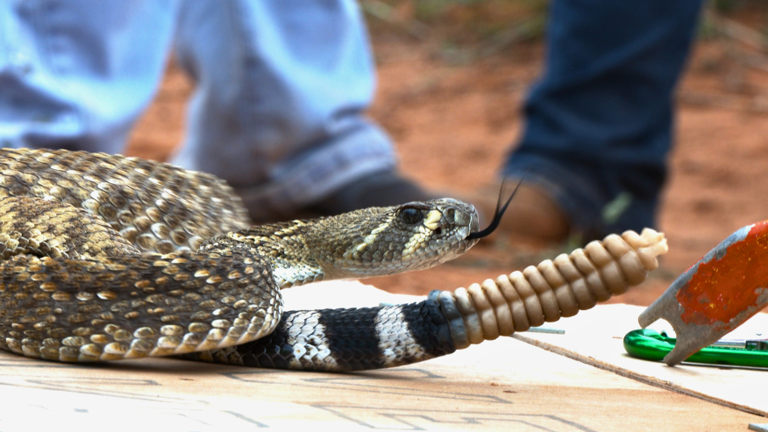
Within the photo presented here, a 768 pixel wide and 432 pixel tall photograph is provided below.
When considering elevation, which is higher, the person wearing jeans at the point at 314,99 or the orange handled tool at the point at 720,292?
the person wearing jeans at the point at 314,99

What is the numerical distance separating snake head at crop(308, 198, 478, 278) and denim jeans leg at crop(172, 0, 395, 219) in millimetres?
3473

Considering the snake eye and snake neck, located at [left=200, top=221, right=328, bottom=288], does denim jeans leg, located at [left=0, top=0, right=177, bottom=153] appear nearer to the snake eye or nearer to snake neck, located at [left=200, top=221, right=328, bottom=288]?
snake neck, located at [left=200, top=221, right=328, bottom=288]

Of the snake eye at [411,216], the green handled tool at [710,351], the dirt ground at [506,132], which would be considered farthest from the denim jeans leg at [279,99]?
the green handled tool at [710,351]

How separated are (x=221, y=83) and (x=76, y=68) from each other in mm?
1533

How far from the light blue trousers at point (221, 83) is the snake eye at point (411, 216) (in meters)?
2.55

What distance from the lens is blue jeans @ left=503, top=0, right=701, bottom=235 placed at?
22.1 feet

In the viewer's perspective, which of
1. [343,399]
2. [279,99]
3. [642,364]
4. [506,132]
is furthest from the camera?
[506,132]

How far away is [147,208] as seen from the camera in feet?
8.45

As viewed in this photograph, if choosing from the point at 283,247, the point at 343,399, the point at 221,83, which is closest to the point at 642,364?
the point at 343,399

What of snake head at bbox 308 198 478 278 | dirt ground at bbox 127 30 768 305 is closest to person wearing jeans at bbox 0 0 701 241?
dirt ground at bbox 127 30 768 305

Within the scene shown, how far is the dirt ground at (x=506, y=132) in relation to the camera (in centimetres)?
752

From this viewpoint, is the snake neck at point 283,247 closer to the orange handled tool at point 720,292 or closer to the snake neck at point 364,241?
the snake neck at point 364,241

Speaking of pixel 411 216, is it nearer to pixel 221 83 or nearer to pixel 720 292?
pixel 720 292

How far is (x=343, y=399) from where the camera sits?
180 centimetres
